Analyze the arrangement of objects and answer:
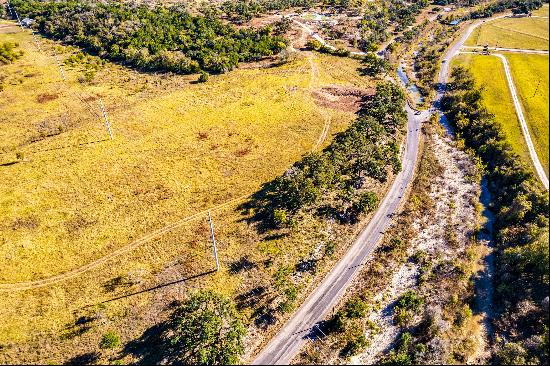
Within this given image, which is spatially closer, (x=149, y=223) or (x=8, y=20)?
(x=149, y=223)

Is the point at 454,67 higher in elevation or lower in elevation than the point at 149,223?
higher

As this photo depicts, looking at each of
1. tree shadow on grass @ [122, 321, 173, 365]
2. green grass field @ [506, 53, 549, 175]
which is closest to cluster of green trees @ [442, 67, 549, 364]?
green grass field @ [506, 53, 549, 175]

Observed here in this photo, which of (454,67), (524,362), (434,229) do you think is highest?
(454,67)

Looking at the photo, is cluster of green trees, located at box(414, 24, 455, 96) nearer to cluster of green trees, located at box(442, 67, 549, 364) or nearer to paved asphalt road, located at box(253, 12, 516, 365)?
cluster of green trees, located at box(442, 67, 549, 364)

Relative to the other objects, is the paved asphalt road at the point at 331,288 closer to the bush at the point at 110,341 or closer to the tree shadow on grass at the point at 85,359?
the bush at the point at 110,341

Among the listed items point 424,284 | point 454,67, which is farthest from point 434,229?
point 454,67

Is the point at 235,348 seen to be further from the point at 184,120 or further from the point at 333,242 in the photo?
the point at 184,120

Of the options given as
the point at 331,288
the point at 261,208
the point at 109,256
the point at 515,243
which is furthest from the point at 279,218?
the point at 515,243
